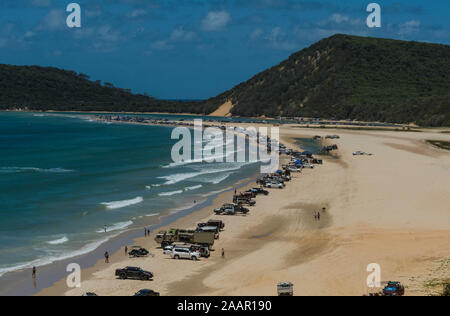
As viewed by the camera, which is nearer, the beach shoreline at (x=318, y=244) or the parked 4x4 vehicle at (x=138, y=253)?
the beach shoreline at (x=318, y=244)

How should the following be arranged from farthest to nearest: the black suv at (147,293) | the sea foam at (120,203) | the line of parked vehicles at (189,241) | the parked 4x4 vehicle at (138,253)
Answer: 1. the sea foam at (120,203)
2. the parked 4x4 vehicle at (138,253)
3. the line of parked vehicles at (189,241)
4. the black suv at (147,293)

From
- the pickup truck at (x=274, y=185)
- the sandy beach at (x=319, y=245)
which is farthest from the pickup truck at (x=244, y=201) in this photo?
the pickup truck at (x=274, y=185)

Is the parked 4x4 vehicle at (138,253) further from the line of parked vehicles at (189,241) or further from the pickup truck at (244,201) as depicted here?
the pickup truck at (244,201)

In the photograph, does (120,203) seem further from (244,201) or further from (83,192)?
(244,201)

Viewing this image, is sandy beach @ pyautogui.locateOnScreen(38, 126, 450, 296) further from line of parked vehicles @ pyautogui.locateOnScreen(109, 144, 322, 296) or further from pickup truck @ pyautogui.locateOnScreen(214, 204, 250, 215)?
pickup truck @ pyautogui.locateOnScreen(214, 204, 250, 215)

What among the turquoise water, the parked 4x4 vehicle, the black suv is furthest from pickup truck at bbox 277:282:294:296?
the turquoise water

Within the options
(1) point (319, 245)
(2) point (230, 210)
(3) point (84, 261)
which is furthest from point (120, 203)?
(1) point (319, 245)
